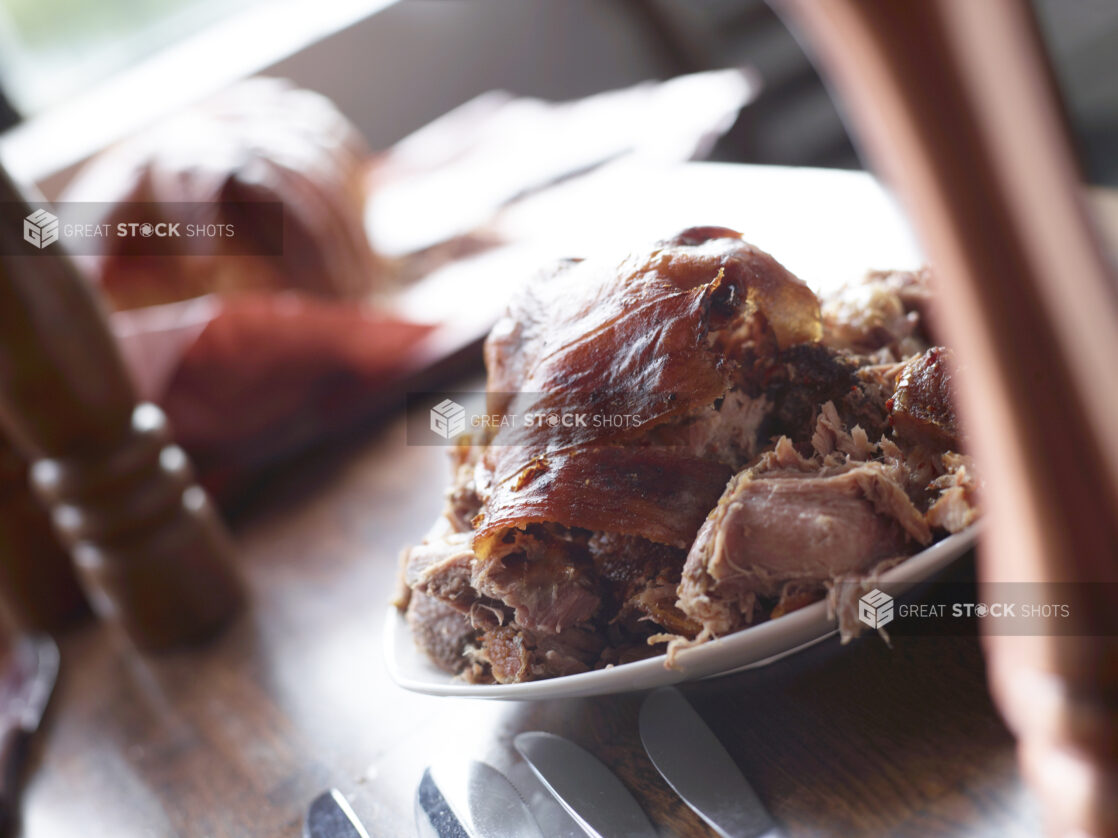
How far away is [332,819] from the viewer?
536 millimetres

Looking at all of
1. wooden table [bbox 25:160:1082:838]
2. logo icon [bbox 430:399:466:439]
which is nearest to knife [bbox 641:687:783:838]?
wooden table [bbox 25:160:1082:838]

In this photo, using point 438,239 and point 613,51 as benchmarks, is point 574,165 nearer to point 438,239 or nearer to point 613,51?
point 438,239

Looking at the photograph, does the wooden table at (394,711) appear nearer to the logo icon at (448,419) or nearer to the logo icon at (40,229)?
the logo icon at (448,419)

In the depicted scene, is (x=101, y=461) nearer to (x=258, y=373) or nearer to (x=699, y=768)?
(x=258, y=373)

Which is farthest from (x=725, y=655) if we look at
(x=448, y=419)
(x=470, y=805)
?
(x=448, y=419)

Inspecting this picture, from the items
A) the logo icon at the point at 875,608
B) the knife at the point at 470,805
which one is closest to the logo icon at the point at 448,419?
the knife at the point at 470,805

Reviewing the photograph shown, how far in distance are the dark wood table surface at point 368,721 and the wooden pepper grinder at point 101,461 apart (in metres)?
0.05

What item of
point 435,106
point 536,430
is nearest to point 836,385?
→ point 536,430

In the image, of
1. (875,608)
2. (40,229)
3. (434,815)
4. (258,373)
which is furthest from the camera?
(258,373)

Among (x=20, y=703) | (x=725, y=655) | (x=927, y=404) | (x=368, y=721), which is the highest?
(x=927, y=404)

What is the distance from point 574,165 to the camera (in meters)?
1.72

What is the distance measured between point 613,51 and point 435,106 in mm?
697

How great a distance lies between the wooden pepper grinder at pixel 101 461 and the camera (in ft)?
2.57

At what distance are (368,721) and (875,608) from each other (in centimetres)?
40
